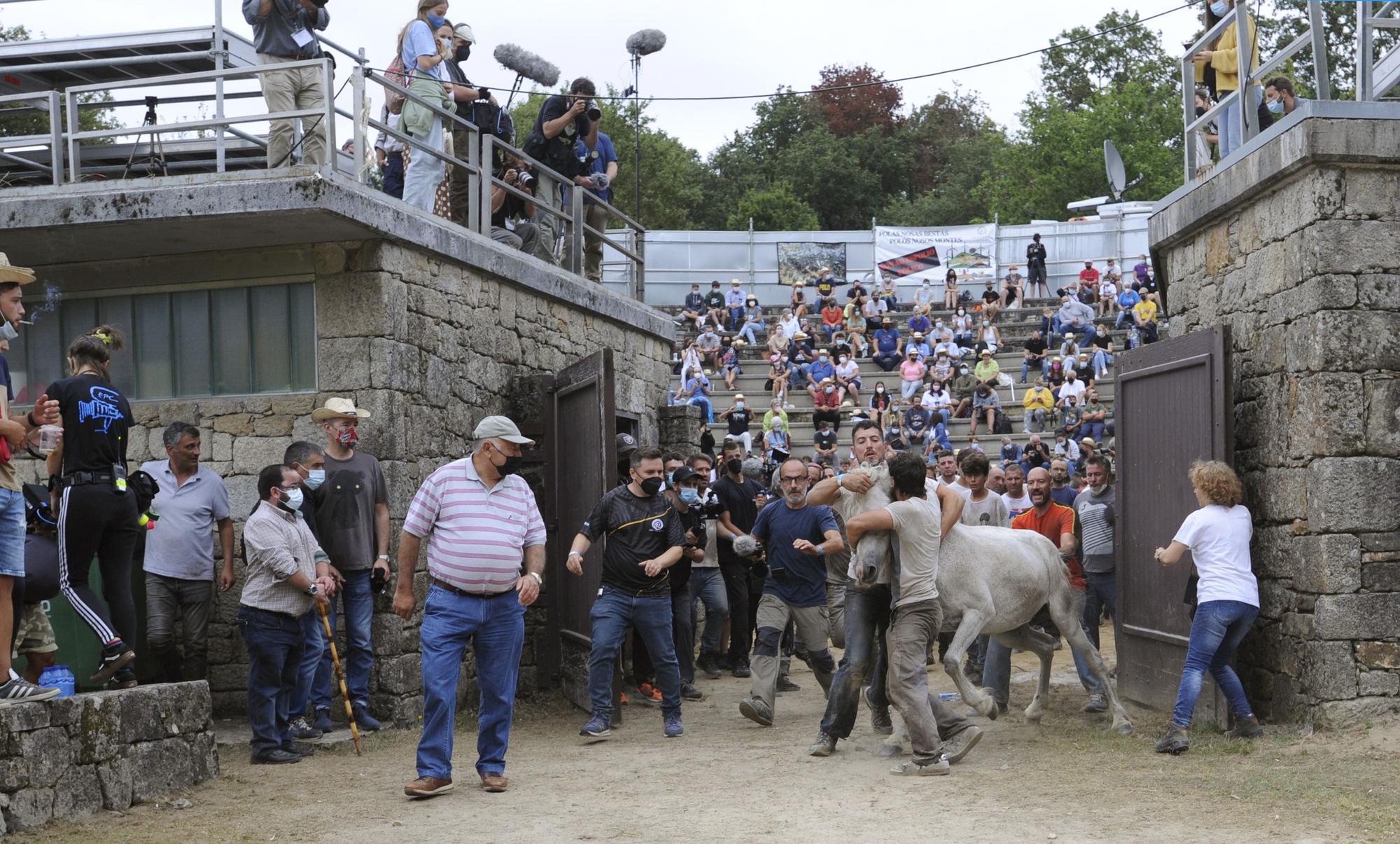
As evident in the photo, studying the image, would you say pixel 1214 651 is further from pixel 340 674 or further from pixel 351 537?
pixel 351 537

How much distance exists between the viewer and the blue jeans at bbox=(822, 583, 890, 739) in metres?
8.13

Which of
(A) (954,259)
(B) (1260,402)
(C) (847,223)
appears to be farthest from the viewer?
(C) (847,223)

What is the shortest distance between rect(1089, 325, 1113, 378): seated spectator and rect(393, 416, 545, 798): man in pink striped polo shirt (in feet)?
61.3

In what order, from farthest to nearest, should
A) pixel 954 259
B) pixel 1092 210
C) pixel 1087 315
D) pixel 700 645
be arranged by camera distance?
pixel 1092 210
pixel 954 259
pixel 1087 315
pixel 700 645

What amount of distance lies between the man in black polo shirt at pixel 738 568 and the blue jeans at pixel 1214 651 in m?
4.60

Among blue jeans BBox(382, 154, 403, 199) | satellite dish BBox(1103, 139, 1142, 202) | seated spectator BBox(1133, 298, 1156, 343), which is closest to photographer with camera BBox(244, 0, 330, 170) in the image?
blue jeans BBox(382, 154, 403, 199)

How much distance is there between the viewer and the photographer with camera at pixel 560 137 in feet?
42.7

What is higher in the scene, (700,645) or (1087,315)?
(1087,315)

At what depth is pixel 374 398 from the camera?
31.5 ft

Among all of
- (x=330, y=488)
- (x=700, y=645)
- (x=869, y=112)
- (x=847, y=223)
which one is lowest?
(x=700, y=645)

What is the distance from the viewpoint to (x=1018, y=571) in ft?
29.4

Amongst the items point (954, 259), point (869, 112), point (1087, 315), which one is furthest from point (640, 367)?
point (869, 112)

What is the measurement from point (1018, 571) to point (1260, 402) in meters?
1.75

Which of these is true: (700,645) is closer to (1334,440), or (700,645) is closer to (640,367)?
(640,367)
